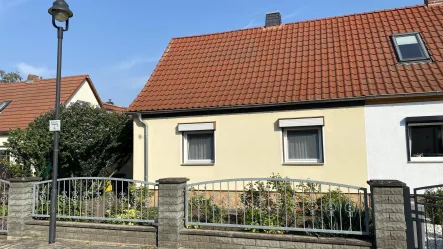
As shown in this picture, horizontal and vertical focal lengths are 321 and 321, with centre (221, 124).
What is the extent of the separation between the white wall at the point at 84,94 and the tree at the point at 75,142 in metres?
7.10

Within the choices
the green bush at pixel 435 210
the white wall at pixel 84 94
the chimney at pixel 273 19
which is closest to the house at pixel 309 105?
the green bush at pixel 435 210

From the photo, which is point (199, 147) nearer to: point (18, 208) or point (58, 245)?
point (58, 245)

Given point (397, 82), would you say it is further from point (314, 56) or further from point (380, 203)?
point (380, 203)

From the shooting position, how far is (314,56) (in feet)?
33.2

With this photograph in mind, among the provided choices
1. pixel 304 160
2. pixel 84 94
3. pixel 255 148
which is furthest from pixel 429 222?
pixel 84 94

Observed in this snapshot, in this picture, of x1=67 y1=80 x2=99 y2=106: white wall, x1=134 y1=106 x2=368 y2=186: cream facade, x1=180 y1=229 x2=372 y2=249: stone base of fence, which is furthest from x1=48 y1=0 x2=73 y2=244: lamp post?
x1=67 y1=80 x2=99 y2=106: white wall

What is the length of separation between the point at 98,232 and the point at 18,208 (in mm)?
1923

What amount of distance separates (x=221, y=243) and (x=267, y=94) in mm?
4891

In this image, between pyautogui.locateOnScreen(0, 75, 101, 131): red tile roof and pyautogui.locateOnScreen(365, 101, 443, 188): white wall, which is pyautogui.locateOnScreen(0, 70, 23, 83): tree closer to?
pyautogui.locateOnScreen(0, 75, 101, 131): red tile roof

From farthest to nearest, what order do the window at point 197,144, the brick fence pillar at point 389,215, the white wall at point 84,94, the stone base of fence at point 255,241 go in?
the white wall at point 84,94 → the window at point 197,144 → the stone base of fence at point 255,241 → the brick fence pillar at point 389,215

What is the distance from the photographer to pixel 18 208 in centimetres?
662

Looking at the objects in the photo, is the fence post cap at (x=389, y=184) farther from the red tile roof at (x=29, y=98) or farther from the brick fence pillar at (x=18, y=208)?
the red tile roof at (x=29, y=98)

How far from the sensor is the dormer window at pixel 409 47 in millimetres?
8885

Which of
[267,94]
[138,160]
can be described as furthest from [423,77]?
[138,160]
